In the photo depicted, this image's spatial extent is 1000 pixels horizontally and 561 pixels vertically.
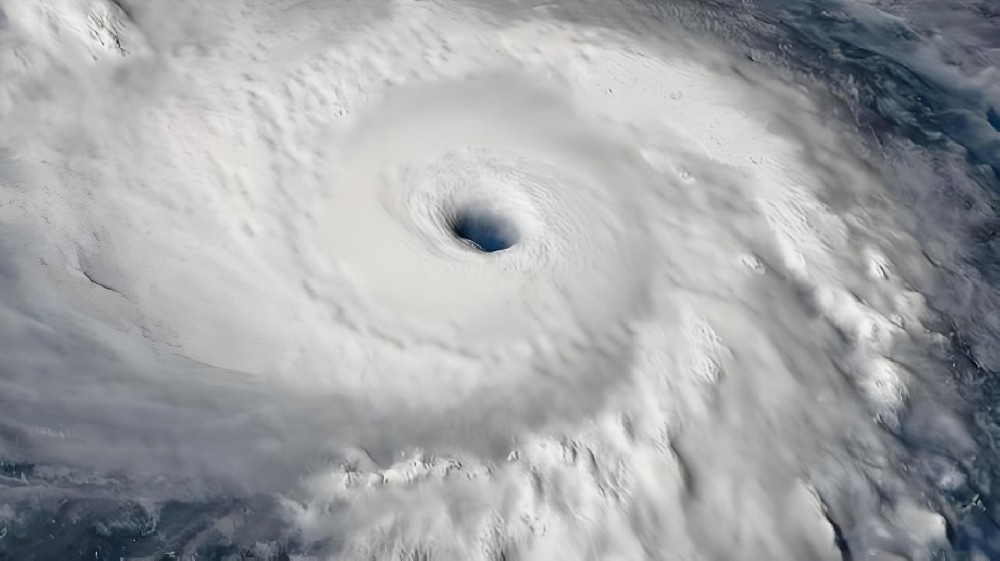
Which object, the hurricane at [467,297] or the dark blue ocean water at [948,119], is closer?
the hurricane at [467,297]

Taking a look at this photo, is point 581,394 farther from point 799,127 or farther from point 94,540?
point 799,127

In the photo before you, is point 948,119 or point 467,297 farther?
point 948,119

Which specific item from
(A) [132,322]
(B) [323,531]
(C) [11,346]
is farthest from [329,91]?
(B) [323,531]

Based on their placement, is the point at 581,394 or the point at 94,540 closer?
the point at 94,540

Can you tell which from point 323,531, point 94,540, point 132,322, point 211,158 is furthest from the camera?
point 211,158

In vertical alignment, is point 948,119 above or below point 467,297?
above

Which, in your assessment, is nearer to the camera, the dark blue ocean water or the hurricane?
the hurricane

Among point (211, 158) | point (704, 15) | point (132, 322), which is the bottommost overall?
point (132, 322)

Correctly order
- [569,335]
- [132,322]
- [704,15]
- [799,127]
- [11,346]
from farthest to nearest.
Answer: [704,15]
[799,127]
[569,335]
[132,322]
[11,346]
